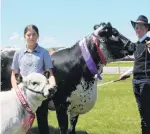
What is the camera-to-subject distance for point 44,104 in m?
6.79

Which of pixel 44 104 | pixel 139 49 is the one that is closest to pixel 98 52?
pixel 139 49

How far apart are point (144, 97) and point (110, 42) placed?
1.20m

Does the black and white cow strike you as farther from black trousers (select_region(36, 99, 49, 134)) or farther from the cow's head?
black trousers (select_region(36, 99, 49, 134))

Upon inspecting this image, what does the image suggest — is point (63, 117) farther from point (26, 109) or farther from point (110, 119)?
point (110, 119)

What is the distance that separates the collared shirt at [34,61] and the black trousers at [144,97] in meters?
1.71

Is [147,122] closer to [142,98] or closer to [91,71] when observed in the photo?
[142,98]

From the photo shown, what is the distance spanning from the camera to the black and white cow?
22.6ft

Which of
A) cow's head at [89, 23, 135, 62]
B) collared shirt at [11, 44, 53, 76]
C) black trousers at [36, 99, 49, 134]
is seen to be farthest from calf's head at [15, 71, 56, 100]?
cow's head at [89, 23, 135, 62]

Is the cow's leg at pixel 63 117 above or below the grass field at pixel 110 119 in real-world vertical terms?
above

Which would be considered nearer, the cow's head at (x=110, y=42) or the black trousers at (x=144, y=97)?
the black trousers at (x=144, y=97)

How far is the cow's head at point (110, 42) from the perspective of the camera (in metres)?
7.02

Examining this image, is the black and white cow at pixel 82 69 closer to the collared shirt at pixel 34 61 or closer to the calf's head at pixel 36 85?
the collared shirt at pixel 34 61

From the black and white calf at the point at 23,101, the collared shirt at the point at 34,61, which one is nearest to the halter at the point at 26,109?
the black and white calf at the point at 23,101

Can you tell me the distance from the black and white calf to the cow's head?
2156mm
